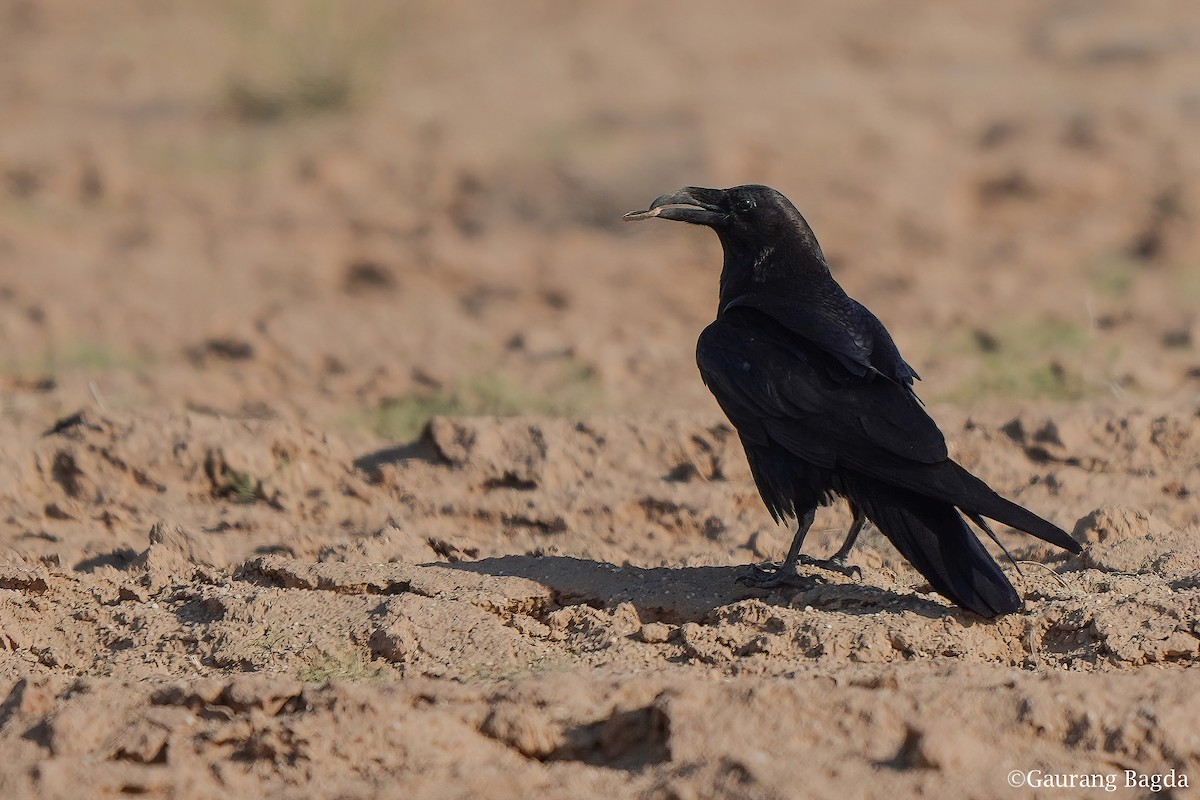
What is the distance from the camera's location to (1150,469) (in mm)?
5969

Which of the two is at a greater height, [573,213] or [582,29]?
[582,29]

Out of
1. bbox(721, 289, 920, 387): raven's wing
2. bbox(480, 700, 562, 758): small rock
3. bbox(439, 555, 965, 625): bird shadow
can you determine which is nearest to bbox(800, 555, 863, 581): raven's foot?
bbox(439, 555, 965, 625): bird shadow

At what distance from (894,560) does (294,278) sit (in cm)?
598

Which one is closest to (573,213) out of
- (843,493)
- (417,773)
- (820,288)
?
(820,288)

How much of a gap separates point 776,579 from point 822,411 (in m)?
0.55

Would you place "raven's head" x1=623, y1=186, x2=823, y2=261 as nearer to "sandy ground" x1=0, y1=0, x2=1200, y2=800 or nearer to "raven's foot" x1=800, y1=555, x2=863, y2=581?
"sandy ground" x1=0, y1=0, x2=1200, y2=800

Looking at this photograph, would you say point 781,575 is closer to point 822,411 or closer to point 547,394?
point 822,411

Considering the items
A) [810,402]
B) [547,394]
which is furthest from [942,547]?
[547,394]

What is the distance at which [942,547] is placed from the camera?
4.39m

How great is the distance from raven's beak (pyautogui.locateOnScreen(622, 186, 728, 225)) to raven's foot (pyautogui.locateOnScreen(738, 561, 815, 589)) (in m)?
1.46

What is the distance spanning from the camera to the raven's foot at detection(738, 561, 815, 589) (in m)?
4.70

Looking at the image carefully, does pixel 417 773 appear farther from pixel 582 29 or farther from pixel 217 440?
pixel 582 29

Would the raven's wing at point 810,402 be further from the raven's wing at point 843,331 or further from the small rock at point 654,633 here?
the small rock at point 654,633

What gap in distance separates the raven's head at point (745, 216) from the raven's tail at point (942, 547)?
1.23 m
